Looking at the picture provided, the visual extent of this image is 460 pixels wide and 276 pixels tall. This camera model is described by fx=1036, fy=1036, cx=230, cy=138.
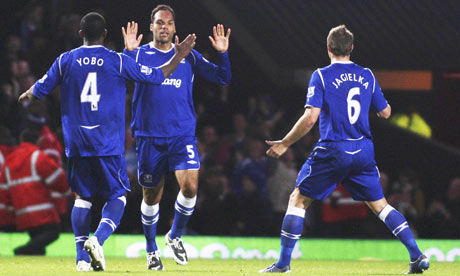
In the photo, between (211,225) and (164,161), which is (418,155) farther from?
(164,161)

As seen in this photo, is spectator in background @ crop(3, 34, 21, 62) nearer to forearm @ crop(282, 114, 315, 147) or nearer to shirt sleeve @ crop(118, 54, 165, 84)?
shirt sleeve @ crop(118, 54, 165, 84)

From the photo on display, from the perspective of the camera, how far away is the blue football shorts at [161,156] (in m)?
9.70

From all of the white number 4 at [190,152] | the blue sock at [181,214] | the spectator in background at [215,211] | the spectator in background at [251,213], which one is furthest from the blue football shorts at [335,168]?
the spectator in background at [215,211]

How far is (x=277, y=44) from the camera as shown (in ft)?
62.2

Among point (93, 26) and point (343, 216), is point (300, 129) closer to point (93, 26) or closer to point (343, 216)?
point (93, 26)

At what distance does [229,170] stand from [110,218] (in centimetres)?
647

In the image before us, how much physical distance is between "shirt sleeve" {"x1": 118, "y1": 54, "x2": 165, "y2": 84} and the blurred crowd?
4722 mm

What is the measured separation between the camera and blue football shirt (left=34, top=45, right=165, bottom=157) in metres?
8.68

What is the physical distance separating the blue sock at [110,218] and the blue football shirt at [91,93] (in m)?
0.43

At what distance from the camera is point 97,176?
28.9 feet

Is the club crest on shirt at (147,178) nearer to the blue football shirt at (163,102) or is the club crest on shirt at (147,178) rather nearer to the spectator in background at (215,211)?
the blue football shirt at (163,102)

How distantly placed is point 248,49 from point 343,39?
10252mm

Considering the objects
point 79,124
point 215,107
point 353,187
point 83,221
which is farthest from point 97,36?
point 215,107

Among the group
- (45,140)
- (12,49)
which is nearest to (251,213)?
(45,140)
